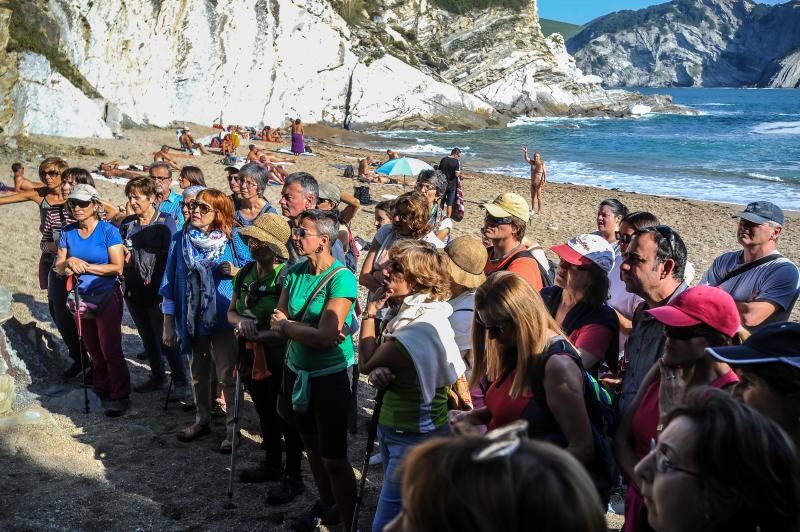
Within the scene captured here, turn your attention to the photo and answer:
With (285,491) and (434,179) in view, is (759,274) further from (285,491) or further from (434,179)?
(285,491)

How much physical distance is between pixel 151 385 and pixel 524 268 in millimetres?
3872

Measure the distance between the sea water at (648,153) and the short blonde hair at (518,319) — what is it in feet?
71.8

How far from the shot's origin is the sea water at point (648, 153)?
26312 millimetres

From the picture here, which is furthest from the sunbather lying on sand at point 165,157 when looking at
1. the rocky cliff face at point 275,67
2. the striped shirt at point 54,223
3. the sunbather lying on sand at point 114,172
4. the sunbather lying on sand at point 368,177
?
the striped shirt at point 54,223

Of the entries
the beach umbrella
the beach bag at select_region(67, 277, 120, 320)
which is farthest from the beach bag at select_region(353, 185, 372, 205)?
the beach bag at select_region(67, 277, 120, 320)

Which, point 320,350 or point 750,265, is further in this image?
point 750,265

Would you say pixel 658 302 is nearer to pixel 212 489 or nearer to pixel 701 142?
pixel 212 489

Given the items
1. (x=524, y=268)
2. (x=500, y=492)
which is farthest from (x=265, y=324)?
(x=500, y=492)

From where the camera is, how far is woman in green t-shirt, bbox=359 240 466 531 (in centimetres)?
329

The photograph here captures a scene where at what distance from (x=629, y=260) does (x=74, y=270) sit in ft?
14.4

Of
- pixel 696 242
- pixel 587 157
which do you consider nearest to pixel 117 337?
pixel 696 242

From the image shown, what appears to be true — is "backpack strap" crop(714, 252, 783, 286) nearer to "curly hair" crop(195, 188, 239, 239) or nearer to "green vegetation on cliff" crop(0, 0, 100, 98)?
"curly hair" crop(195, 188, 239, 239)

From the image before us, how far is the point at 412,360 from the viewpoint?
329 cm

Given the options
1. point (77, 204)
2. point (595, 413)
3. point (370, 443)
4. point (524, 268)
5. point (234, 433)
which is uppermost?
point (77, 204)
